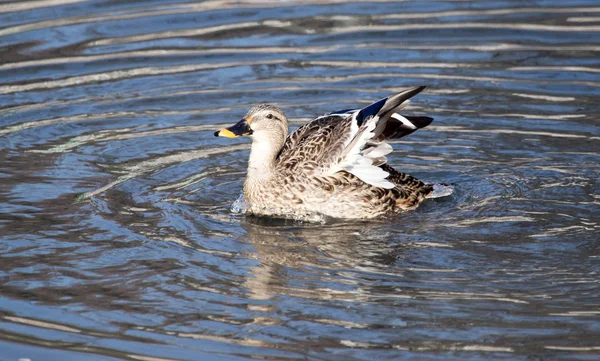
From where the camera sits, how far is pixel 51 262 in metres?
8.12

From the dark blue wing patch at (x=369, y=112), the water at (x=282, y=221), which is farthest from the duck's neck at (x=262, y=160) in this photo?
the dark blue wing patch at (x=369, y=112)

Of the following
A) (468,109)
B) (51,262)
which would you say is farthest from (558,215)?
(51,262)

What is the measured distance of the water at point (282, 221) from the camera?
6.86 metres

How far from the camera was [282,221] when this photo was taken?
9.23 meters

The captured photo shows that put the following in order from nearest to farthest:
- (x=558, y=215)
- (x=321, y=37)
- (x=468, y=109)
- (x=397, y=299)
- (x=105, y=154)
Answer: (x=397, y=299), (x=558, y=215), (x=105, y=154), (x=468, y=109), (x=321, y=37)

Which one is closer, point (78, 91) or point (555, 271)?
point (555, 271)

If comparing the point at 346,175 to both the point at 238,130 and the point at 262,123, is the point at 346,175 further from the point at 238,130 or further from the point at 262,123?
the point at 238,130

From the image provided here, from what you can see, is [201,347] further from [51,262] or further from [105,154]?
[105,154]

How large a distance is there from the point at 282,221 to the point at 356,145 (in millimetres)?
916

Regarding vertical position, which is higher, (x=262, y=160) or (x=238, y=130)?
(x=238, y=130)

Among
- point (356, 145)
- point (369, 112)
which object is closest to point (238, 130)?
point (356, 145)

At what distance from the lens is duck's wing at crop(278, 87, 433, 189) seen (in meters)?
9.03

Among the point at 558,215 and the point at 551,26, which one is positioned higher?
the point at 551,26

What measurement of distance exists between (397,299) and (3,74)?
7.88m
